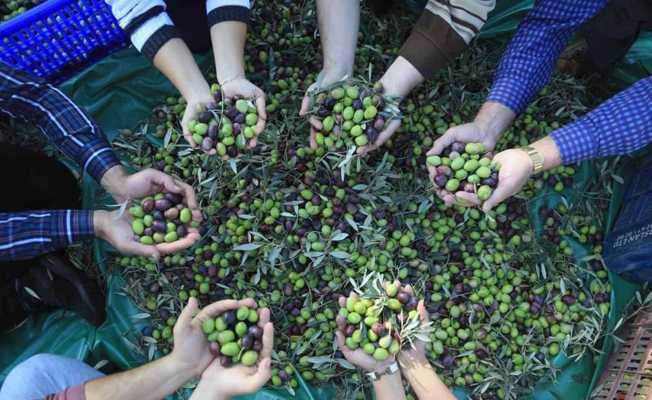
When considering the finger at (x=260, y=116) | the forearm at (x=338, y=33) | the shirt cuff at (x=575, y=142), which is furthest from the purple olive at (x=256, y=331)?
the shirt cuff at (x=575, y=142)

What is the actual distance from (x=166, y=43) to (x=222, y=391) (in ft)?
4.76

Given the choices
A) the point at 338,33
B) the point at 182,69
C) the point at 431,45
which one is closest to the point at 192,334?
the point at 182,69

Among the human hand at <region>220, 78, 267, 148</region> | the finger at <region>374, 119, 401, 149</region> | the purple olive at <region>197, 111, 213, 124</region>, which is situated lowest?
the finger at <region>374, 119, 401, 149</region>

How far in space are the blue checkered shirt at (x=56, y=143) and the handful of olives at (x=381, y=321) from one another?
1.26 m

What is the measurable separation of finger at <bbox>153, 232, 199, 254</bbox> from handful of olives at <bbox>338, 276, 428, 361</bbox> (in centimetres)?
68

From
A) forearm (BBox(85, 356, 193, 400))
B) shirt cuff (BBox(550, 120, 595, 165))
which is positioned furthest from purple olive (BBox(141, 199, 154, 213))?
shirt cuff (BBox(550, 120, 595, 165))

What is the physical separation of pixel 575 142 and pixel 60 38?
2.60 m

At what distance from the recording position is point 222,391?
2047 millimetres

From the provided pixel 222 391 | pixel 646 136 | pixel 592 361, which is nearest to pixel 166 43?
pixel 222 391

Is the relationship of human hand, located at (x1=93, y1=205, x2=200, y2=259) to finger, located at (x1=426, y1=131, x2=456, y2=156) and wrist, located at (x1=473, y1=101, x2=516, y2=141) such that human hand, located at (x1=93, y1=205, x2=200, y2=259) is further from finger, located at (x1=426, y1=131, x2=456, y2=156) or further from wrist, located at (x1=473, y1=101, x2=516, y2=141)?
wrist, located at (x1=473, y1=101, x2=516, y2=141)

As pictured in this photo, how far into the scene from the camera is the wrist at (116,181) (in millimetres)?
2529

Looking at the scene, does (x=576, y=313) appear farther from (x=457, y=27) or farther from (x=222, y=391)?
(x=222, y=391)

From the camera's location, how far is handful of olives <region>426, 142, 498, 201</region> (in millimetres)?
2215

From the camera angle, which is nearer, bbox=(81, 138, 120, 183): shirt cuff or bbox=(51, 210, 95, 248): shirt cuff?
bbox=(51, 210, 95, 248): shirt cuff
